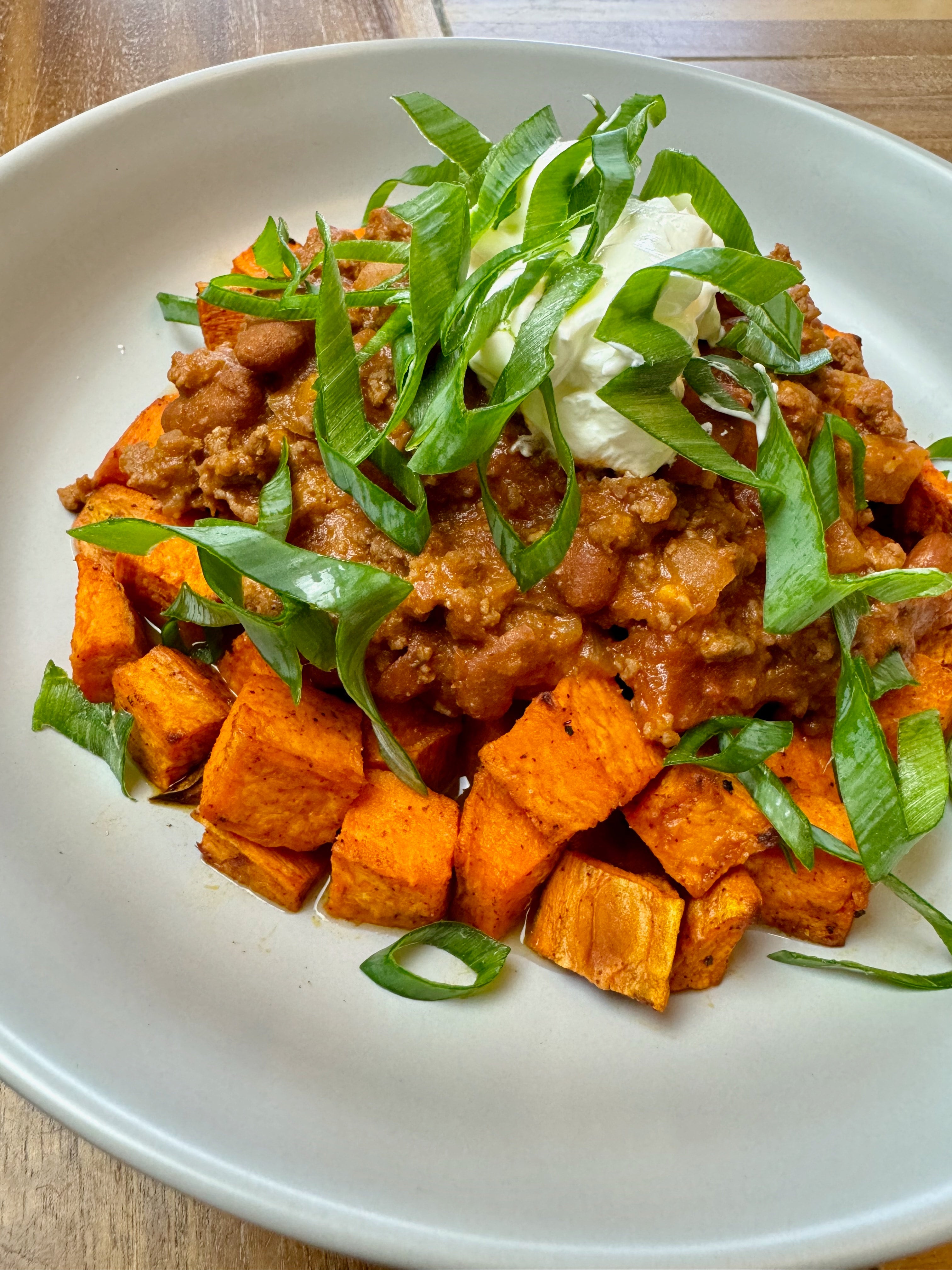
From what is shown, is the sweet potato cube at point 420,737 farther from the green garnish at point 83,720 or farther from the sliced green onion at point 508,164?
the sliced green onion at point 508,164

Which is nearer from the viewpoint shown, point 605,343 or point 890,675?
point 605,343

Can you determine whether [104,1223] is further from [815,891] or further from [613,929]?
[815,891]

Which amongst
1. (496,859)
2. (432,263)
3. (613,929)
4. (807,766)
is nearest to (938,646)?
(807,766)

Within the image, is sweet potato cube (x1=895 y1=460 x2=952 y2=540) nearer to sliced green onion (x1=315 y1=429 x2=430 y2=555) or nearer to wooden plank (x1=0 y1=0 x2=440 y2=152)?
sliced green onion (x1=315 y1=429 x2=430 y2=555)

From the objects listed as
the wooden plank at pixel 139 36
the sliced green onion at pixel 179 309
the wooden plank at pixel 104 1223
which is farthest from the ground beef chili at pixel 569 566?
the wooden plank at pixel 139 36

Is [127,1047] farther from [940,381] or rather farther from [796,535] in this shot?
[940,381]

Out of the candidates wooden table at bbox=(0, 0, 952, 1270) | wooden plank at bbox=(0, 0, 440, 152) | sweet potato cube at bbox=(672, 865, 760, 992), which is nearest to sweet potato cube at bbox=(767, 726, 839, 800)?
sweet potato cube at bbox=(672, 865, 760, 992)

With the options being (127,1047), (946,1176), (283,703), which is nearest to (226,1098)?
(127,1047)
